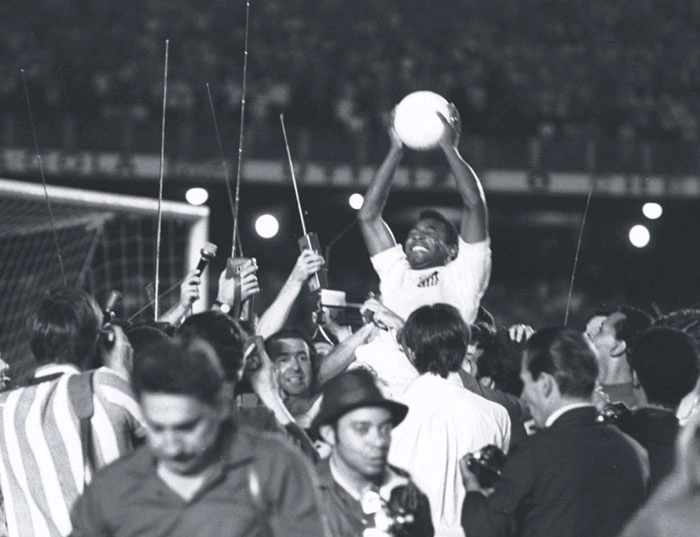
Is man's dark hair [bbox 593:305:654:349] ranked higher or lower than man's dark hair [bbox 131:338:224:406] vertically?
higher

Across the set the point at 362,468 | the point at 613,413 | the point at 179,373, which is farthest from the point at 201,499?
the point at 613,413

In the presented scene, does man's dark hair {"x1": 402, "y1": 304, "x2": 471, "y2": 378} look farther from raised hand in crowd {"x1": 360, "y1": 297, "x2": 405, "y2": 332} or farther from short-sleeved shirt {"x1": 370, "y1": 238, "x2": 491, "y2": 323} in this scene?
short-sleeved shirt {"x1": 370, "y1": 238, "x2": 491, "y2": 323}

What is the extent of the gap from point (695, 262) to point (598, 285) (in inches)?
42.1

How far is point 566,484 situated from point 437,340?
87cm

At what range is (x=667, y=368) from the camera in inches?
178

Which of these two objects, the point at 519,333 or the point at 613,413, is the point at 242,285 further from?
the point at 613,413

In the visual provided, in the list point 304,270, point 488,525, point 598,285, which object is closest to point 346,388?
point 488,525

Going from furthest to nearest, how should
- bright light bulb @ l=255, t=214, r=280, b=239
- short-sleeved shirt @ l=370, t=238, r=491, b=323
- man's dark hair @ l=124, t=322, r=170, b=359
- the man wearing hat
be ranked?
bright light bulb @ l=255, t=214, r=280, b=239 → short-sleeved shirt @ l=370, t=238, r=491, b=323 → man's dark hair @ l=124, t=322, r=170, b=359 → the man wearing hat

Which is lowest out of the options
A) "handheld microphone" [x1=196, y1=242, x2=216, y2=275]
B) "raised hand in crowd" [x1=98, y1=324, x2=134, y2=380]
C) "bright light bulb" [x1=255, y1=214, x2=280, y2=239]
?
"raised hand in crowd" [x1=98, y1=324, x2=134, y2=380]

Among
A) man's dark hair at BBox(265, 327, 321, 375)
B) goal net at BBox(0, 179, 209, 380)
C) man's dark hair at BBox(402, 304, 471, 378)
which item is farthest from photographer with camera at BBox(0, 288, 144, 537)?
→ goal net at BBox(0, 179, 209, 380)

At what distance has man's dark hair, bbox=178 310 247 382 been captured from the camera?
4.04 m

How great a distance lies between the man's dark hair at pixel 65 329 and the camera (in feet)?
13.8

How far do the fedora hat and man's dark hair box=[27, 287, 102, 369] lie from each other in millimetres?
776

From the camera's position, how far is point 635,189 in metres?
16.0
